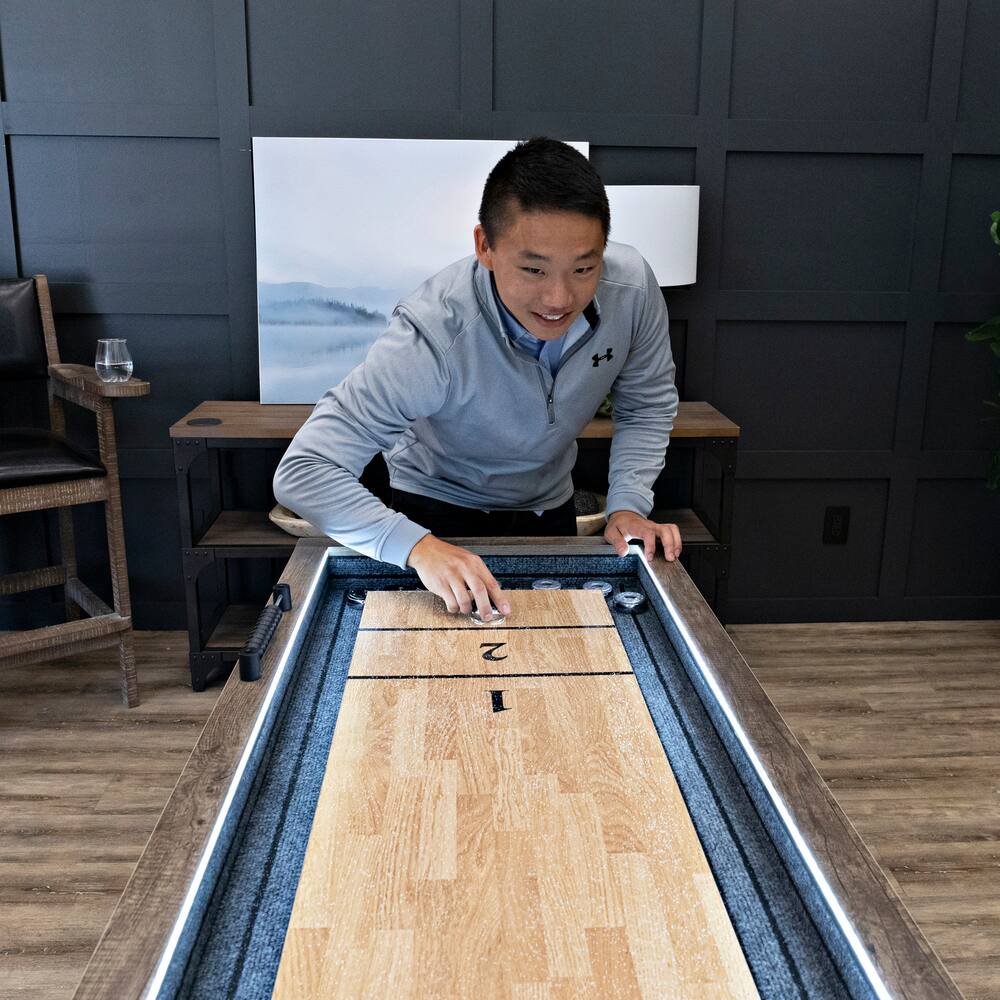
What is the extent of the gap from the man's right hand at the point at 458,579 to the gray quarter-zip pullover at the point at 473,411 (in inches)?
1.7

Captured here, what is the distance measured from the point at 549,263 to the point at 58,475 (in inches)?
67.0

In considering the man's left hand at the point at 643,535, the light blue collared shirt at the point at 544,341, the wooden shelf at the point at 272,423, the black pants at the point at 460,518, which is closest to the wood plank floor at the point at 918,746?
the wooden shelf at the point at 272,423

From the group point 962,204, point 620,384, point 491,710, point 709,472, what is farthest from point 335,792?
point 962,204

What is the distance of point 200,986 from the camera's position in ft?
2.66

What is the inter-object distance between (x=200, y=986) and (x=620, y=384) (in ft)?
5.01

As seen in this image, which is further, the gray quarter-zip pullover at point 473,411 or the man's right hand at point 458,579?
the gray quarter-zip pullover at point 473,411

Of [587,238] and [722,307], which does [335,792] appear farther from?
[722,307]

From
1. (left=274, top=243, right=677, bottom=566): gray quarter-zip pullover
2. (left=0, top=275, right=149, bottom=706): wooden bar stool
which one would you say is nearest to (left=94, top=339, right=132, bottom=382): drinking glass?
(left=0, top=275, right=149, bottom=706): wooden bar stool

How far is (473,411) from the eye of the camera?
6.12ft

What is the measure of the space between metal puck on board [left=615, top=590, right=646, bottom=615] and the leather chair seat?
170 centimetres

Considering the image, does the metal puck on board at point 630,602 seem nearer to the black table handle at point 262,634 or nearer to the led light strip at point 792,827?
Result: the led light strip at point 792,827

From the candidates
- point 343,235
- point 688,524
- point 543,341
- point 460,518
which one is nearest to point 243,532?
point 343,235

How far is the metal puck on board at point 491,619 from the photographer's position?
152 centimetres

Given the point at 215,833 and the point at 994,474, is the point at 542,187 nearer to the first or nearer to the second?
the point at 215,833
